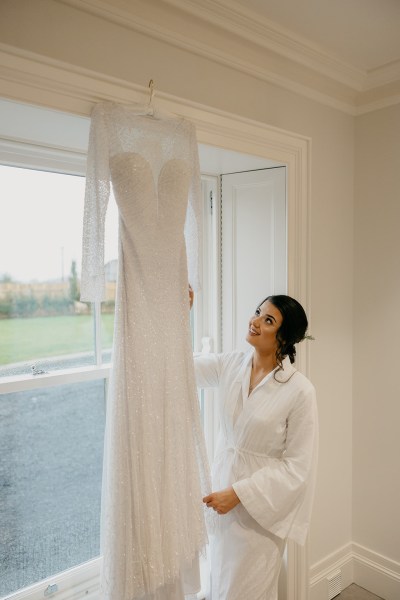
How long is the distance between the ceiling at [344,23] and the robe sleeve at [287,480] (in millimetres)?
1399

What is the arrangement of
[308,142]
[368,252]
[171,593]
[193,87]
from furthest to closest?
[368,252] → [308,142] → [193,87] → [171,593]

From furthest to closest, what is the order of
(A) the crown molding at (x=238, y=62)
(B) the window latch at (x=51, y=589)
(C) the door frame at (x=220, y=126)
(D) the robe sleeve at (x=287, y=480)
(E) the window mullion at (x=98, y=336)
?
(E) the window mullion at (x=98, y=336)
(B) the window latch at (x=51, y=589)
(D) the robe sleeve at (x=287, y=480)
(A) the crown molding at (x=238, y=62)
(C) the door frame at (x=220, y=126)

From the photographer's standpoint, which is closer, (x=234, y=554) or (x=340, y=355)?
(x=234, y=554)

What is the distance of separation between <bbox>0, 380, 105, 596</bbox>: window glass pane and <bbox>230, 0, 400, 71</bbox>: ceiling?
1598 millimetres

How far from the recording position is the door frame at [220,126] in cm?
132

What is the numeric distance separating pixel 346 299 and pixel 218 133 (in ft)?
3.86

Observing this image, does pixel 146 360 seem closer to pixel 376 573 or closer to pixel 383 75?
pixel 383 75

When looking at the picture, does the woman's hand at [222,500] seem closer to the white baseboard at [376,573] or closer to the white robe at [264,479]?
the white robe at [264,479]

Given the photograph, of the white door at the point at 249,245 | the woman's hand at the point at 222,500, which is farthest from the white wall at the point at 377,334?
the woman's hand at the point at 222,500

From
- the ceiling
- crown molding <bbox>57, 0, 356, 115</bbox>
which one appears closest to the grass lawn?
A: crown molding <bbox>57, 0, 356, 115</bbox>

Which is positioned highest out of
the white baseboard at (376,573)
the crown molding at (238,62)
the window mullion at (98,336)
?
the crown molding at (238,62)

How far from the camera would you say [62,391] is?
6.32 feet

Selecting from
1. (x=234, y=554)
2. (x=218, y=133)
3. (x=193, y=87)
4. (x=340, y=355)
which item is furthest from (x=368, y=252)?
(x=234, y=554)

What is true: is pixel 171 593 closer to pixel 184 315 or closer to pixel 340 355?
pixel 184 315
